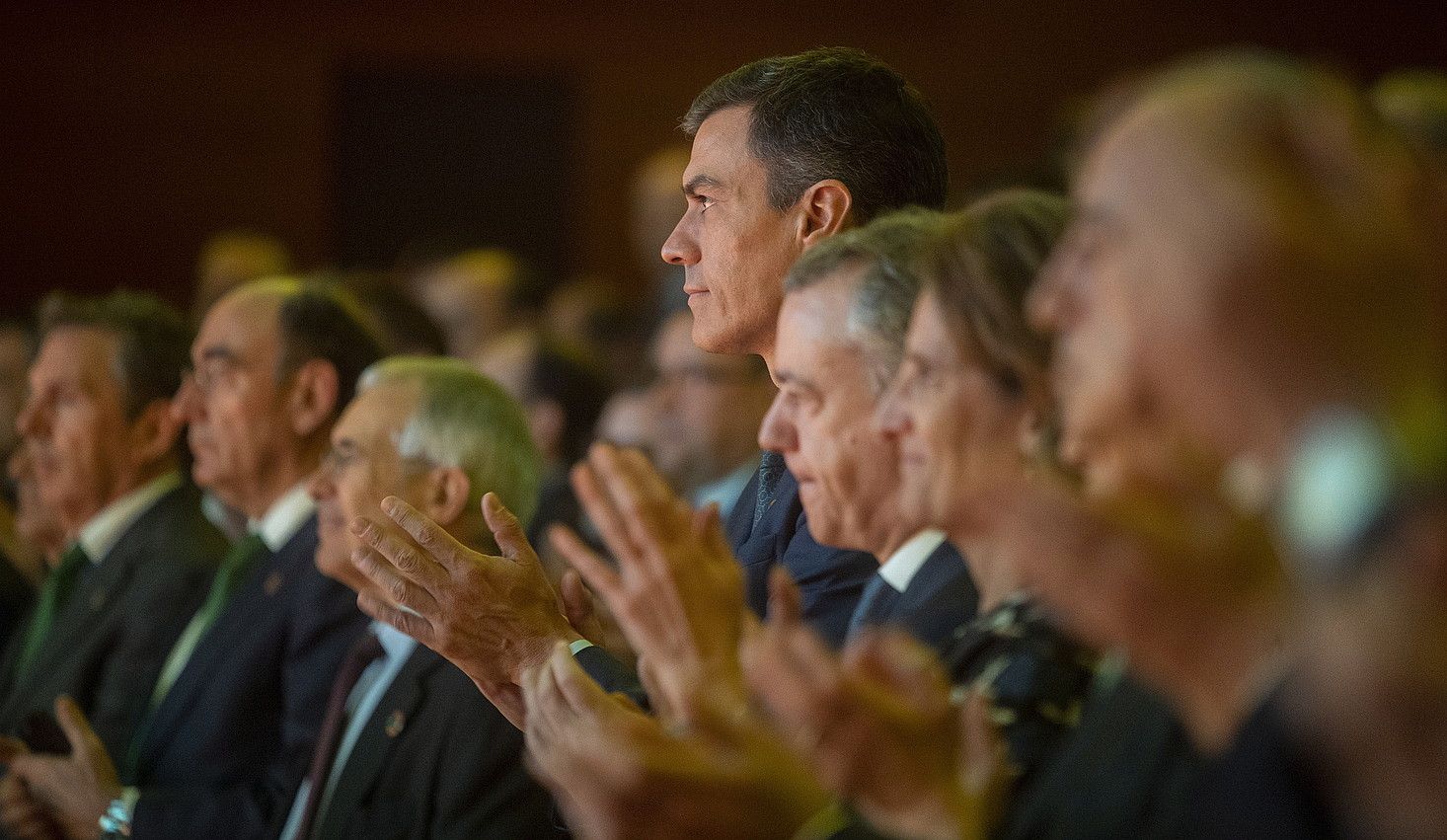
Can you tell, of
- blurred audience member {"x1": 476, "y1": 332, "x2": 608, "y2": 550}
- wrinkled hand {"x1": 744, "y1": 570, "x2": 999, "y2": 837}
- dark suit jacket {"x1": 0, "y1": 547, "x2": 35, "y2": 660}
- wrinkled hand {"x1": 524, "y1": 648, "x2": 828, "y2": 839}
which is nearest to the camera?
wrinkled hand {"x1": 744, "y1": 570, "x2": 999, "y2": 837}

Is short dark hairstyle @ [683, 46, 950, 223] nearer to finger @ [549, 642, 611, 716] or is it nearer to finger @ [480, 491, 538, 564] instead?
finger @ [480, 491, 538, 564]

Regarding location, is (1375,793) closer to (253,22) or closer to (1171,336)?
(1171,336)

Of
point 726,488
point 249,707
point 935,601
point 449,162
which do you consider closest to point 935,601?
point 935,601

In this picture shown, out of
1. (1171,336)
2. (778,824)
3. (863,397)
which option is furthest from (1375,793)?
(863,397)

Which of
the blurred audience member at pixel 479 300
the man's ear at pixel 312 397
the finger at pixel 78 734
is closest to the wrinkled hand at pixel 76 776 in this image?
the finger at pixel 78 734

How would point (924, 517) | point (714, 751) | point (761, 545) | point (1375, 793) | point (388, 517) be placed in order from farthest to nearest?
1. point (761, 545)
2. point (388, 517)
3. point (924, 517)
4. point (714, 751)
5. point (1375, 793)

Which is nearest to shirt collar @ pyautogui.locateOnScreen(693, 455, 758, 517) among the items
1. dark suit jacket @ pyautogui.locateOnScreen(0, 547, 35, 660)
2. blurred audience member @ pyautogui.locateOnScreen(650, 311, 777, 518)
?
blurred audience member @ pyautogui.locateOnScreen(650, 311, 777, 518)

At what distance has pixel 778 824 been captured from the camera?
4.41 feet

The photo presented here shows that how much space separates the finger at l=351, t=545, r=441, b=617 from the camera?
193 cm

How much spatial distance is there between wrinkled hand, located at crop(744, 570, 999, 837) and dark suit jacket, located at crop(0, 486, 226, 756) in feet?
7.14

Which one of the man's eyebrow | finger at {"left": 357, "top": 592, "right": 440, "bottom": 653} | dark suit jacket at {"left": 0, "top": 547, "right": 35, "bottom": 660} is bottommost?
dark suit jacket at {"left": 0, "top": 547, "right": 35, "bottom": 660}

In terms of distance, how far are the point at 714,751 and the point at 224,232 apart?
6232mm

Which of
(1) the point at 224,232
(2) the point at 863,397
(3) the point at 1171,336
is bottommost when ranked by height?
(1) the point at 224,232

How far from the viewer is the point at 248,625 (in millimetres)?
2918
